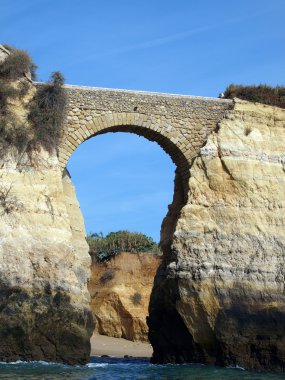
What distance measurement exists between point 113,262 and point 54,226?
1201cm

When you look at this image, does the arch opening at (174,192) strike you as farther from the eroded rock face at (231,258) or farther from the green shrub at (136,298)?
the green shrub at (136,298)

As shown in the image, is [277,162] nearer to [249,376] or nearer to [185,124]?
[185,124]

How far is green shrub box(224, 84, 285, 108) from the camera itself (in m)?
20.9

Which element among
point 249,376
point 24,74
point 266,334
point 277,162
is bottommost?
point 249,376

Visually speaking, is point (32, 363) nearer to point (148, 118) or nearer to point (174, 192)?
point (174, 192)

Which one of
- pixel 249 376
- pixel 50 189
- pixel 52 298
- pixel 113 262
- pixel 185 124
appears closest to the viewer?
pixel 249 376

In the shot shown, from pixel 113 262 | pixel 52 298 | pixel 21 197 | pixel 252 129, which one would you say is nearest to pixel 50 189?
pixel 21 197

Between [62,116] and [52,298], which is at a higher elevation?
[62,116]

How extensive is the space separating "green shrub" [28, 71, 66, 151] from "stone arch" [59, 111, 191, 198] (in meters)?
0.30

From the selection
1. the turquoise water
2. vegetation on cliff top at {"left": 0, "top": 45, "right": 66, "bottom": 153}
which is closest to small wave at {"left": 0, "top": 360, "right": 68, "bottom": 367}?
the turquoise water

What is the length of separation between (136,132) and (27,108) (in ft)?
9.79

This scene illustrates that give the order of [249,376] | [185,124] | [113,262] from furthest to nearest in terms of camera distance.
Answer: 1. [113,262]
2. [185,124]
3. [249,376]

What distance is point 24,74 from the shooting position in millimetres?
19062

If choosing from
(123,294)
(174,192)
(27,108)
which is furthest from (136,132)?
(123,294)
